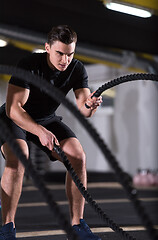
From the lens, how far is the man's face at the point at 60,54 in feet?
A: 5.77

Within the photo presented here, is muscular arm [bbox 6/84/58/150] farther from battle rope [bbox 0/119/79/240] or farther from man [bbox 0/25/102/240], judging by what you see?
battle rope [bbox 0/119/79/240]

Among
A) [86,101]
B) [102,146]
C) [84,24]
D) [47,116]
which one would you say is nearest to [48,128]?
[47,116]

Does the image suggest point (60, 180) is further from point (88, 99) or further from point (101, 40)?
point (88, 99)

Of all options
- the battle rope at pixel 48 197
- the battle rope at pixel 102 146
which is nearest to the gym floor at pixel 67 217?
the battle rope at pixel 48 197

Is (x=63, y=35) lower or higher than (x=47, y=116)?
higher

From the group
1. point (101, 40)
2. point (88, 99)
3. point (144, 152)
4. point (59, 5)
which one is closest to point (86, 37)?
point (101, 40)

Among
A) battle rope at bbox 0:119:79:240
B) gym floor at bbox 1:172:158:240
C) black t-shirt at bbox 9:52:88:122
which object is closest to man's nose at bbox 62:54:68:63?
black t-shirt at bbox 9:52:88:122

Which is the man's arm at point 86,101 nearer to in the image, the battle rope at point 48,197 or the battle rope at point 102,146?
the battle rope at point 102,146

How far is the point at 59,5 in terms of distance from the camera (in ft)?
15.9

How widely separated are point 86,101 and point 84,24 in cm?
361

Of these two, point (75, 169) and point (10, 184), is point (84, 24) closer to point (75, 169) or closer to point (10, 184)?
point (75, 169)

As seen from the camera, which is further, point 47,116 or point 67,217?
point 67,217

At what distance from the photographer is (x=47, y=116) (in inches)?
78.0

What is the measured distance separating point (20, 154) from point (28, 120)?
0.37m
